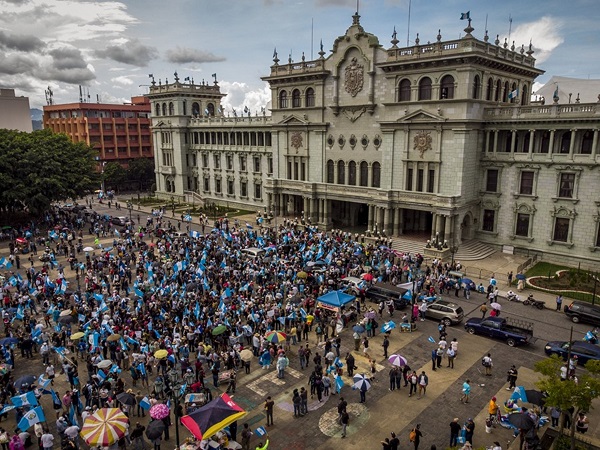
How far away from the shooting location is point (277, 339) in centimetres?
2583

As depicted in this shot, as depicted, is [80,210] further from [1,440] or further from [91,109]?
[1,440]

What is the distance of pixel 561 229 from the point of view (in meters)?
44.9

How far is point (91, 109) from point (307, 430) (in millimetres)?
100485

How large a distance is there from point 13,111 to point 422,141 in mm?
100567

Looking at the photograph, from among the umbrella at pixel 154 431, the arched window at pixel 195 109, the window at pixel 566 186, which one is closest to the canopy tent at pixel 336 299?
the umbrella at pixel 154 431

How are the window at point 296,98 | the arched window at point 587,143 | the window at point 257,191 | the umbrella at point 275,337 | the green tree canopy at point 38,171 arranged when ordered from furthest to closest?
the window at point 257,191 → the window at point 296,98 → the green tree canopy at point 38,171 → the arched window at point 587,143 → the umbrella at point 275,337

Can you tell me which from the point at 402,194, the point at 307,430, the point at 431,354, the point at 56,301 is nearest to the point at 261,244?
the point at 402,194

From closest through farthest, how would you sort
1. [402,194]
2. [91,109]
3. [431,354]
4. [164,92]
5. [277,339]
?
[277,339] → [431,354] → [402,194] → [164,92] → [91,109]

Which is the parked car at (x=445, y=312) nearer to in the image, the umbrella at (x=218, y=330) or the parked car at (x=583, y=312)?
the parked car at (x=583, y=312)

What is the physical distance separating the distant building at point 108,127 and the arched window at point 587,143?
89748 mm

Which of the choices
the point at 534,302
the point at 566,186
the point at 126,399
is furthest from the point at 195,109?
the point at 126,399

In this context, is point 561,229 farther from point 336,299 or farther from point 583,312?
point 336,299

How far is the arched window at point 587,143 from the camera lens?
138 feet

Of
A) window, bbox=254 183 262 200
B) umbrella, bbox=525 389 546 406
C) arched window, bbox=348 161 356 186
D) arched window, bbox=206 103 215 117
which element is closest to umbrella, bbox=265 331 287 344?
umbrella, bbox=525 389 546 406
